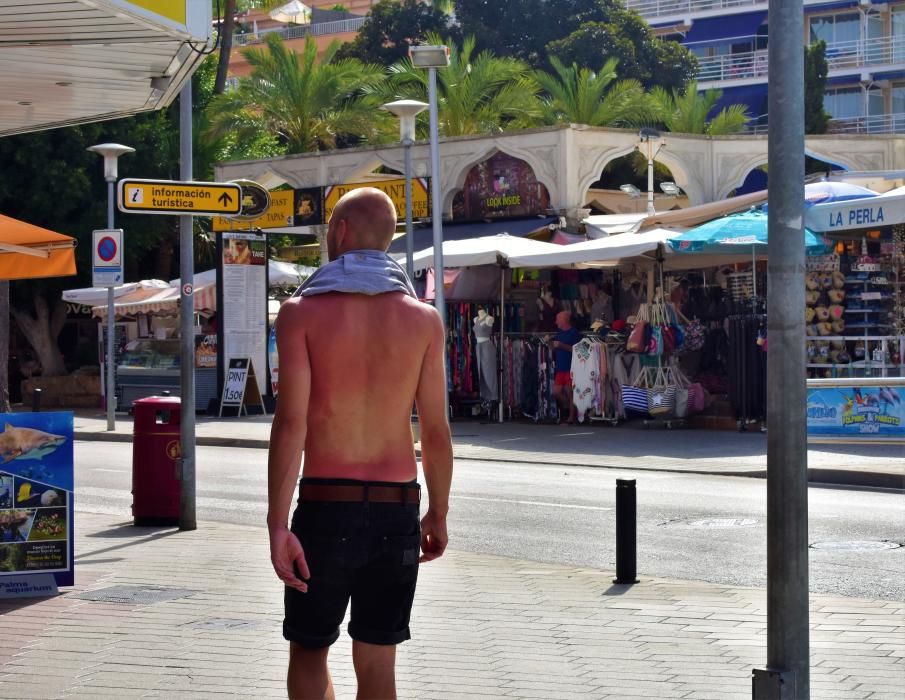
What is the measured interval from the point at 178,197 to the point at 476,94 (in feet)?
95.0

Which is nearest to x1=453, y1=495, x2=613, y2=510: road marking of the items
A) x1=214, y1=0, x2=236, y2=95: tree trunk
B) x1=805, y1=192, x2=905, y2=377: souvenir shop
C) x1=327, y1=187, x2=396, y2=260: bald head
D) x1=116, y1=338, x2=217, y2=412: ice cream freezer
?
x1=805, y1=192, x2=905, y2=377: souvenir shop

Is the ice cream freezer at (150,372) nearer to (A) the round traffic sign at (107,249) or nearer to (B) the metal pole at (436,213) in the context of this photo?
(A) the round traffic sign at (107,249)

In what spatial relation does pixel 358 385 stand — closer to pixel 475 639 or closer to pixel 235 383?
pixel 475 639

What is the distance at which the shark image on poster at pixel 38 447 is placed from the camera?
27.1 feet

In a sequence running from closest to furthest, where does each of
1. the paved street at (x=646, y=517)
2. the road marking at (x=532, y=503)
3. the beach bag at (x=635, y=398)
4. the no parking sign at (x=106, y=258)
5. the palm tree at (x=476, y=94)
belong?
the paved street at (x=646, y=517) < the road marking at (x=532, y=503) < the beach bag at (x=635, y=398) < the no parking sign at (x=106, y=258) < the palm tree at (x=476, y=94)

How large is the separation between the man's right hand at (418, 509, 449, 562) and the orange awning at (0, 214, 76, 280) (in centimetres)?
669

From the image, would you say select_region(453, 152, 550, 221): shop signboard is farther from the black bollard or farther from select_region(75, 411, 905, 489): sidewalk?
the black bollard

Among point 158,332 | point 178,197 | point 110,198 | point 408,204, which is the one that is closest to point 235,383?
point 110,198

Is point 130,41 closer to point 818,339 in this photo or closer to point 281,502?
point 281,502

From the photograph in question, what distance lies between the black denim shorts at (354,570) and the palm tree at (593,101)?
127 feet

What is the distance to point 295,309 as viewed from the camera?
172 inches

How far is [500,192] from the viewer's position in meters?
27.8

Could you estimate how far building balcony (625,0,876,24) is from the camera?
231ft

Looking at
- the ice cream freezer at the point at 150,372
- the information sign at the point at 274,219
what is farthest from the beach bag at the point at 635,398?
the ice cream freezer at the point at 150,372
